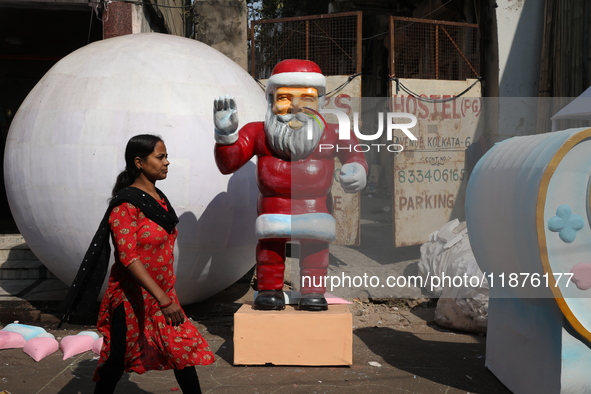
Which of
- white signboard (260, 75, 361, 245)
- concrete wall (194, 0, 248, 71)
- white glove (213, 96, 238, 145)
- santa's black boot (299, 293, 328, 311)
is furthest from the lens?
concrete wall (194, 0, 248, 71)

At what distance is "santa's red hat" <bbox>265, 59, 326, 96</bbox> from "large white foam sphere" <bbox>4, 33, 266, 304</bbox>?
0.68 metres

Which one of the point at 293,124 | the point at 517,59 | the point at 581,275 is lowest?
the point at 581,275

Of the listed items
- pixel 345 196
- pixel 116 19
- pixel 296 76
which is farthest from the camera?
pixel 345 196

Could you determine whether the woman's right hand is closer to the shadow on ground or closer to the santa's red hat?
the shadow on ground

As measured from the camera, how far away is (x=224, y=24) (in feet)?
23.9

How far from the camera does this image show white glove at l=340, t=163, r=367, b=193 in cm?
399

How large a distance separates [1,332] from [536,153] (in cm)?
382

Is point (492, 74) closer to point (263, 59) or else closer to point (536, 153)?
point (263, 59)

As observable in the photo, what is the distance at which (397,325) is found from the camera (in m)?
4.95

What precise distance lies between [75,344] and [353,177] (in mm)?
2256

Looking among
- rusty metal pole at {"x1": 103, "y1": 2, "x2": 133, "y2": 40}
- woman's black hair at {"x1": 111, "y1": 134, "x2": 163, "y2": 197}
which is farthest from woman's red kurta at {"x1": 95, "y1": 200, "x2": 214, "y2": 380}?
rusty metal pole at {"x1": 103, "y1": 2, "x2": 133, "y2": 40}

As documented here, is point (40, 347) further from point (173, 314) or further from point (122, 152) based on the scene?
point (173, 314)

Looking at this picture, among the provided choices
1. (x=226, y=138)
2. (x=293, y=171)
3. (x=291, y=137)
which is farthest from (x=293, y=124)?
(x=226, y=138)

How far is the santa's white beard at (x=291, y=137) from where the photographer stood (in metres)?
3.89
